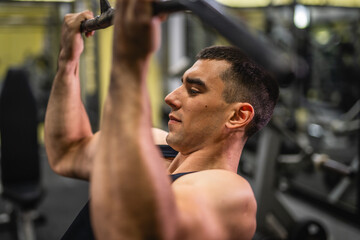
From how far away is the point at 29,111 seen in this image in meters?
2.58

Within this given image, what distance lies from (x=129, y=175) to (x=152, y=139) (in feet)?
0.25

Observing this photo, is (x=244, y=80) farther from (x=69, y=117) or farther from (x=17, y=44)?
(x=17, y=44)

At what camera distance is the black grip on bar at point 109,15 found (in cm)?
53

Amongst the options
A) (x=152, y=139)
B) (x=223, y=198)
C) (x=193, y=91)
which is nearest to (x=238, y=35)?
(x=152, y=139)

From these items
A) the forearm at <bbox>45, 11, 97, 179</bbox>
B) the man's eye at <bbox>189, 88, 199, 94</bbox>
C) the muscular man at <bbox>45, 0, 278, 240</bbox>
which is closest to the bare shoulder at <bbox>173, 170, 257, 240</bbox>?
the muscular man at <bbox>45, 0, 278, 240</bbox>

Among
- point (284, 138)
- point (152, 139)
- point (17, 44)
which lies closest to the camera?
point (152, 139)

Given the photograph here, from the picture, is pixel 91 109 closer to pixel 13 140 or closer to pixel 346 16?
pixel 13 140

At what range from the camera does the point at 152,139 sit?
1.96ft

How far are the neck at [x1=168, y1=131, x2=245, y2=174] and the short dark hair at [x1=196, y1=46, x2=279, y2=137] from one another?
0.09 metres

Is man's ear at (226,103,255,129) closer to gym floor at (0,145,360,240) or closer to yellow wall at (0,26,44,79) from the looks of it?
gym floor at (0,145,360,240)

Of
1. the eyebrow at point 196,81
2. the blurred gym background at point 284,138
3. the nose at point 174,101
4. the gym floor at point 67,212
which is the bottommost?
the gym floor at point 67,212

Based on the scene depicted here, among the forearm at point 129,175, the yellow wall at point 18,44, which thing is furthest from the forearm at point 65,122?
the yellow wall at point 18,44

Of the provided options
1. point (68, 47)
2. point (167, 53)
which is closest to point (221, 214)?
point (68, 47)

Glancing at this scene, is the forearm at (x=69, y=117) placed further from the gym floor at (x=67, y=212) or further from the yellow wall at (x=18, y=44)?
the yellow wall at (x=18, y=44)
